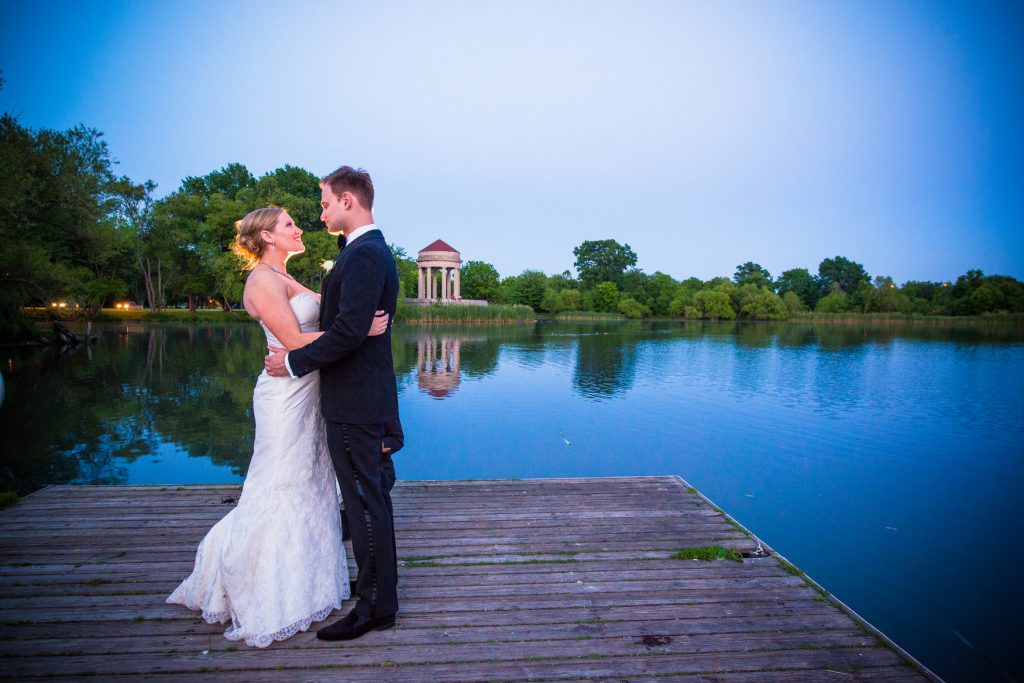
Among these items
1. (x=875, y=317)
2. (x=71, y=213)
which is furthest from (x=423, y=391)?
(x=875, y=317)

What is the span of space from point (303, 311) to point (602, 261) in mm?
88882

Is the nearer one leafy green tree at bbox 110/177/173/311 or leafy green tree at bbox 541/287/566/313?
leafy green tree at bbox 110/177/173/311

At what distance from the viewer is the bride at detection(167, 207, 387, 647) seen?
273 centimetres

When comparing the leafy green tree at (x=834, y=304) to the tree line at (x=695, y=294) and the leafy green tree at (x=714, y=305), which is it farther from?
the leafy green tree at (x=714, y=305)

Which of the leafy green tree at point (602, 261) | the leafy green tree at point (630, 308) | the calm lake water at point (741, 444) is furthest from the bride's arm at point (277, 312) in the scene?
the leafy green tree at point (602, 261)

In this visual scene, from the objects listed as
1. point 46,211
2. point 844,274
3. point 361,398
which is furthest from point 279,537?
point 844,274

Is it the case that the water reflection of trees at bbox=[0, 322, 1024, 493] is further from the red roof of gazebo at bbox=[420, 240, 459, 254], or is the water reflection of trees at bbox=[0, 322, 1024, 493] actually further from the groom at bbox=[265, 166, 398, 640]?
the red roof of gazebo at bbox=[420, 240, 459, 254]

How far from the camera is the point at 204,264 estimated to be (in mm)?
39844

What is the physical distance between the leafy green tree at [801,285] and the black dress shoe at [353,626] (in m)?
94.5

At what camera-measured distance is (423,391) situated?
14.6m

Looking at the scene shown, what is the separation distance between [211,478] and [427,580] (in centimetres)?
518

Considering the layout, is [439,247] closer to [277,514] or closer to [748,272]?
[277,514]

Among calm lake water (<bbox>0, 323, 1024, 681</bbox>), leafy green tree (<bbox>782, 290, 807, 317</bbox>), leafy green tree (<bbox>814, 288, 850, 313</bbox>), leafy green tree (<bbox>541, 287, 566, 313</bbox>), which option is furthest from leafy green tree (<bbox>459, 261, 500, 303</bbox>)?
calm lake water (<bbox>0, 323, 1024, 681</bbox>)

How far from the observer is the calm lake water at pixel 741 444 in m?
5.29
